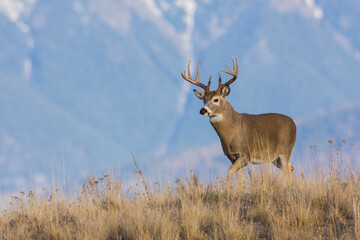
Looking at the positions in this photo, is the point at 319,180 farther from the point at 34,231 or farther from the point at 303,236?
the point at 34,231

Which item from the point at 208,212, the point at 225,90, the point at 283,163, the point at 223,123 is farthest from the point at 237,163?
the point at 208,212

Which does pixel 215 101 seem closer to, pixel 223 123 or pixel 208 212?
pixel 223 123

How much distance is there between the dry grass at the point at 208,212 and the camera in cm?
589

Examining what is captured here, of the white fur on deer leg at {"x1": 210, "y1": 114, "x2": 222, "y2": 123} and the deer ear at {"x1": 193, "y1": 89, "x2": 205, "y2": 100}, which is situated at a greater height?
the deer ear at {"x1": 193, "y1": 89, "x2": 205, "y2": 100}

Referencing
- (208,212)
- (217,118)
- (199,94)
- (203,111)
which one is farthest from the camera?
(199,94)

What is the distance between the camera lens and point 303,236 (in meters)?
5.63

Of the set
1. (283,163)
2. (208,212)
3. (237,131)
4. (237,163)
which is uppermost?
(237,131)

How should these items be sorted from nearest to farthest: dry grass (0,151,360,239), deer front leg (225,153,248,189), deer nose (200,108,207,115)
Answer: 1. dry grass (0,151,360,239)
2. deer front leg (225,153,248,189)
3. deer nose (200,108,207,115)

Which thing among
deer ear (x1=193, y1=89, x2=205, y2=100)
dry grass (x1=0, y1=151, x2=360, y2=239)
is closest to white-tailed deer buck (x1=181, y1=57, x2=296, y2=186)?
deer ear (x1=193, y1=89, x2=205, y2=100)

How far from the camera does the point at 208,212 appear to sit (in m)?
6.64

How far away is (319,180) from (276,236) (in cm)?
249

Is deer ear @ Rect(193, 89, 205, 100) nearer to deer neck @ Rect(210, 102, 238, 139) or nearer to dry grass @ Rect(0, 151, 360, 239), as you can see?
deer neck @ Rect(210, 102, 238, 139)

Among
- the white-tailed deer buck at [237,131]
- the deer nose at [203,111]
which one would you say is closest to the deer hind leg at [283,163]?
the white-tailed deer buck at [237,131]

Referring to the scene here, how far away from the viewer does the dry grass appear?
232 inches
